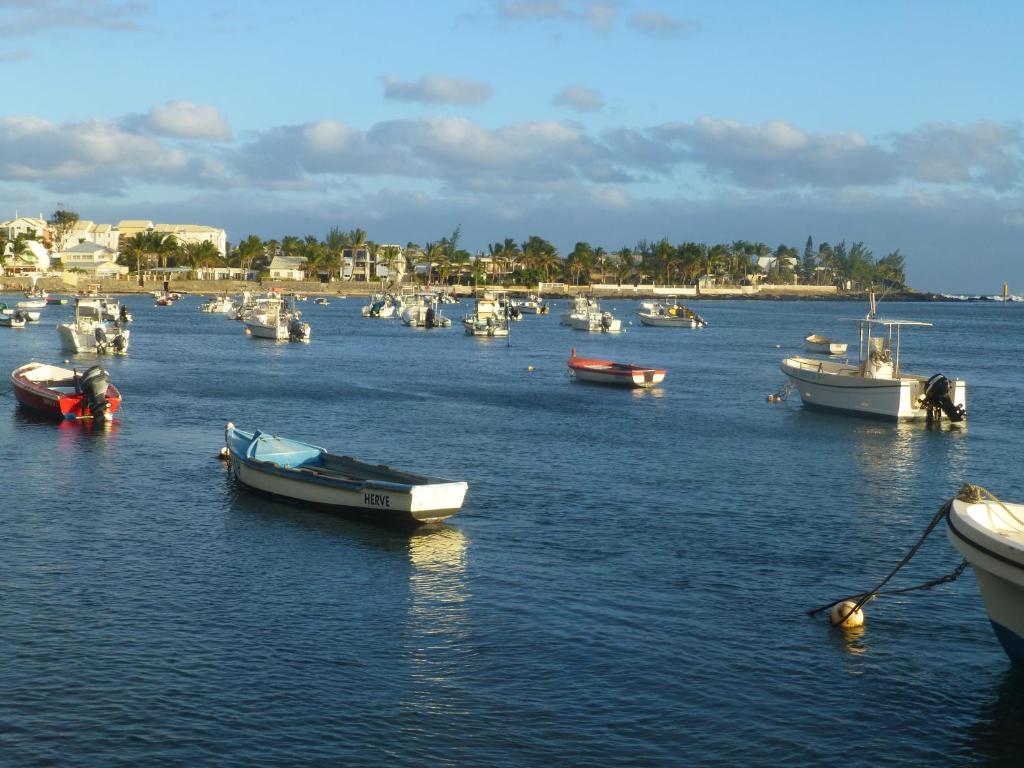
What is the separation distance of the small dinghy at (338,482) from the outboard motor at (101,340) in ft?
190

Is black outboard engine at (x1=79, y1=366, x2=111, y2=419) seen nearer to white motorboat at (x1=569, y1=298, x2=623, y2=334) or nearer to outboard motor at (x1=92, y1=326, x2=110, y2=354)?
outboard motor at (x1=92, y1=326, x2=110, y2=354)

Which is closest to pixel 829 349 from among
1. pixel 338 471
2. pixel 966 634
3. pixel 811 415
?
pixel 811 415

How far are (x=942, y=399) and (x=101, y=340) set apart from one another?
66975 mm

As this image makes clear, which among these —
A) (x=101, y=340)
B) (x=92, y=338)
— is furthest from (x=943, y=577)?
(x=92, y=338)

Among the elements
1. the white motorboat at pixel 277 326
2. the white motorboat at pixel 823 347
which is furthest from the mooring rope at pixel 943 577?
the white motorboat at pixel 823 347

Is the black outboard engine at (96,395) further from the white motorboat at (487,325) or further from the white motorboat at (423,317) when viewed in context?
the white motorboat at (423,317)

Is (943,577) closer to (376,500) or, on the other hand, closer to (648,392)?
(376,500)

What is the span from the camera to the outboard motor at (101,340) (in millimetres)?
96688

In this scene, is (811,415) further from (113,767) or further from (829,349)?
(829,349)

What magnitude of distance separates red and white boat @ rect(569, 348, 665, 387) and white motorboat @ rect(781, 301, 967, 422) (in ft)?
45.9

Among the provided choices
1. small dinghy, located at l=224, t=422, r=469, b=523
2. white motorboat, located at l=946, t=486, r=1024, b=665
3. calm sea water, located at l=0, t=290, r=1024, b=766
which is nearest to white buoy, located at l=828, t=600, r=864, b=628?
calm sea water, located at l=0, t=290, r=1024, b=766

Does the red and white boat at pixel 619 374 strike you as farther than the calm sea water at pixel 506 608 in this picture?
Yes

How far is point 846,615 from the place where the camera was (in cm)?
2639

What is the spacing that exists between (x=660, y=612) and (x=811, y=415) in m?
42.5
